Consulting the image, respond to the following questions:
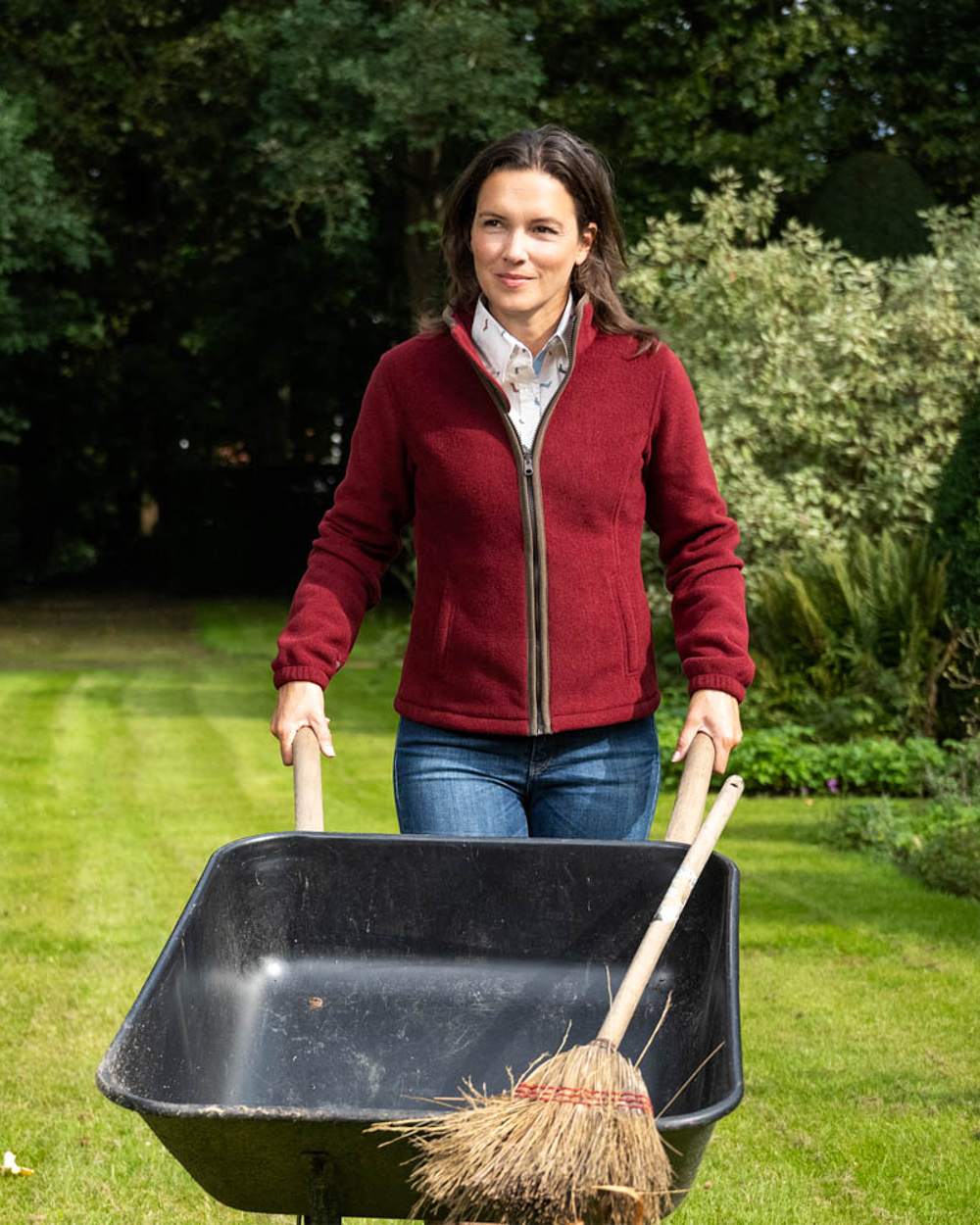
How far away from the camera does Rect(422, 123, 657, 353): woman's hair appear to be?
2654 mm

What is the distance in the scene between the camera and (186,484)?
23219 millimetres

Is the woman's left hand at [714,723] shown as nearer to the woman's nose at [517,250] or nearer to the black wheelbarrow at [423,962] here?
the black wheelbarrow at [423,962]

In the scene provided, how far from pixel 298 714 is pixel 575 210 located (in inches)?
35.3

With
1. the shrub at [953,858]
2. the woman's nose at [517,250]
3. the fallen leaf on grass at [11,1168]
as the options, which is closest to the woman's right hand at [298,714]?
the woman's nose at [517,250]

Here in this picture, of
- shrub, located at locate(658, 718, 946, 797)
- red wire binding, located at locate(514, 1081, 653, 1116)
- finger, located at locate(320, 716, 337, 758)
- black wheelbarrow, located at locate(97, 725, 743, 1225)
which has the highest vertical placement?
finger, located at locate(320, 716, 337, 758)

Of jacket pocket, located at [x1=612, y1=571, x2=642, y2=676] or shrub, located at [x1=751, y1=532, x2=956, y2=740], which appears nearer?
jacket pocket, located at [x1=612, y1=571, x2=642, y2=676]

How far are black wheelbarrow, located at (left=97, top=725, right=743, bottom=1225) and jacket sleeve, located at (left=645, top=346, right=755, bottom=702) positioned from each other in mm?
263

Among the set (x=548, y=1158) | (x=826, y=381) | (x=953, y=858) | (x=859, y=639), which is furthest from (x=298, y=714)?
(x=826, y=381)

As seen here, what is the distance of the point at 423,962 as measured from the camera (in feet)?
8.26

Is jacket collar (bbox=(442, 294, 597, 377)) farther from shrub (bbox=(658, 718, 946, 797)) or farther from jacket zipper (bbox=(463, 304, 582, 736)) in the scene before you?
shrub (bbox=(658, 718, 946, 797))

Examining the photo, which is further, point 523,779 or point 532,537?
point 523,779

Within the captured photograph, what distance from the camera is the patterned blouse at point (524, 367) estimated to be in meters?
2.66

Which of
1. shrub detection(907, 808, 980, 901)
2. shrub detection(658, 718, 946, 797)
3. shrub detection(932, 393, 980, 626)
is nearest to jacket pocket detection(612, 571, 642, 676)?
shrub detection(907, 808, 980, 901)

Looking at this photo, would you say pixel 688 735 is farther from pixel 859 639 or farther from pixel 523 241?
pixel 859 639
